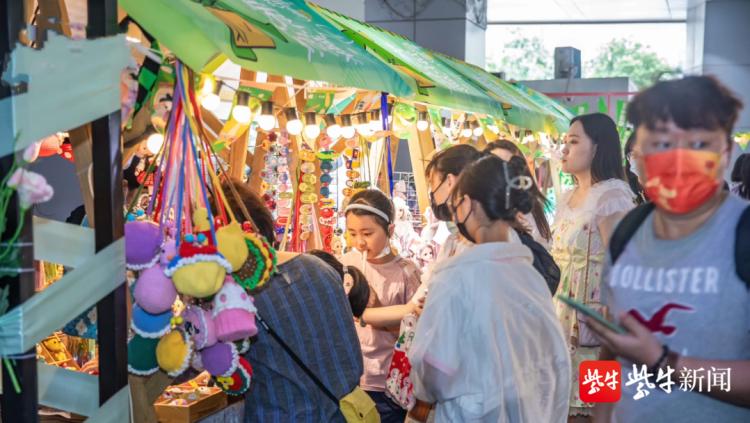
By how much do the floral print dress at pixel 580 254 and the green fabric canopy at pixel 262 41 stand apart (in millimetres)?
832

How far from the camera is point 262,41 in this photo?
2352mm

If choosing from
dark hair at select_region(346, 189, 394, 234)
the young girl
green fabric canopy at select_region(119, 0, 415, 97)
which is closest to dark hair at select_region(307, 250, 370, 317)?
the young girl

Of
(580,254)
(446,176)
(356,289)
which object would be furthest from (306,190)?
(580,254)

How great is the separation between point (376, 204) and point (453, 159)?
0.69 metres

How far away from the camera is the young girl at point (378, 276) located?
3.52 meters

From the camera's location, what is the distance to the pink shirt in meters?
3.52

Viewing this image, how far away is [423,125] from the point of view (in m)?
5.32

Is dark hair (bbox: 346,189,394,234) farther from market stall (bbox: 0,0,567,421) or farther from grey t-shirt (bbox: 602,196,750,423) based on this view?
grey t-shirt (bbox: 602,196,750,423)

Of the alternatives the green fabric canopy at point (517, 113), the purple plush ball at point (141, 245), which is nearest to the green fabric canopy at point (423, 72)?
the green fabric canopy at point (517, 113)

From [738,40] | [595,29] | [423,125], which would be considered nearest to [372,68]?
[423,125]

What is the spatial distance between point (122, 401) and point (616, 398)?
1187mm

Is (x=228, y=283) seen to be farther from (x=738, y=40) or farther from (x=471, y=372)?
(x=738, y=40)

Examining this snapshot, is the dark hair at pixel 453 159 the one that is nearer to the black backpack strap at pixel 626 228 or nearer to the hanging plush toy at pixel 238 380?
the hanging plush toy at pixel 238 380

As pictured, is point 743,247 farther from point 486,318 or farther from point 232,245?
point 232,245
